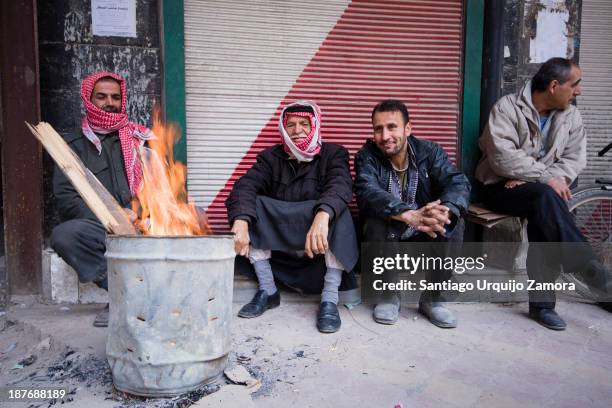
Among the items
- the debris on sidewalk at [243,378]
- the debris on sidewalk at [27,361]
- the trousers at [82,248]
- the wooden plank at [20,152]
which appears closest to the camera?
the debris on sidewalk at [243,378]

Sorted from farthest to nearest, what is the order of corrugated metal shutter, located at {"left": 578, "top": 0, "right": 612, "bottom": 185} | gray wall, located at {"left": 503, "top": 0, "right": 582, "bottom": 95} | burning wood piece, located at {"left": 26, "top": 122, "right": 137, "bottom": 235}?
corrugated metal shutter, located at {"left": 578, "top": 0, "right": 612, "bottom": 185} < gray wall, located at {"left": 503, "top": 0, "right": 582, "bottom": 95} < burning wood piece, located at {"left": 26, "top": 122, "right": 137, "bottom": 235}

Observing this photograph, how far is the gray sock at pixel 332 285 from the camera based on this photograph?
11.1 feet

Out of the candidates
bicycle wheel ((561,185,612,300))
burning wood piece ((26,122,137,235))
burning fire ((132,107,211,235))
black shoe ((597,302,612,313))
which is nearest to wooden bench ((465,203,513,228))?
bicycle wheel ((561,185,612,300))

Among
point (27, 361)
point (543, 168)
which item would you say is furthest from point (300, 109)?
point (27, 361)

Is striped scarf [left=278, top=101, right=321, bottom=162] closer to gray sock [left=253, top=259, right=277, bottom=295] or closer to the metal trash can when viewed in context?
gray sock [left=253, top=259, right=277, bottom=295]

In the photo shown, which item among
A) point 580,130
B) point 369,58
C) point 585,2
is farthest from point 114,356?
point 585,2

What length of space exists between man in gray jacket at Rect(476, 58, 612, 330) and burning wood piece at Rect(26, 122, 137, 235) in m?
2.89

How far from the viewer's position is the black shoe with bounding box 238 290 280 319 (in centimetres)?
333

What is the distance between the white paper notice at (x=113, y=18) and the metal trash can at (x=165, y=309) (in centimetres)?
236

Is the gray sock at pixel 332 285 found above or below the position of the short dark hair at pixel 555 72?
below

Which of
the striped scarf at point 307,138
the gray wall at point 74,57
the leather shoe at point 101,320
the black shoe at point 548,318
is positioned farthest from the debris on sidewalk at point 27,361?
the black shoe at point 548,318

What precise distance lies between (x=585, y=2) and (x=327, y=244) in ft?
12.7

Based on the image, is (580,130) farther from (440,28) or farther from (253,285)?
(253,285)

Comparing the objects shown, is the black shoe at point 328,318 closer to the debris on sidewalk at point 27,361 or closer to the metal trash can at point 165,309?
the metal trash can at point 165,309
